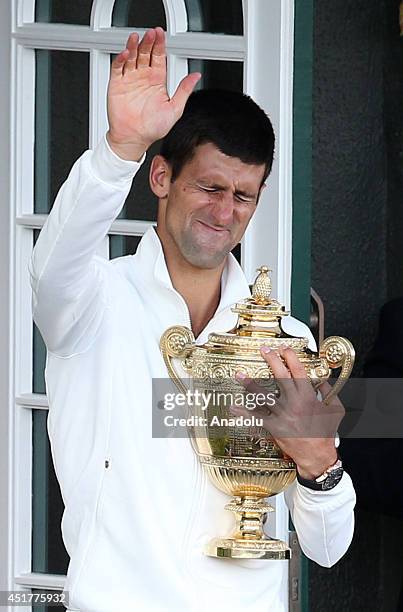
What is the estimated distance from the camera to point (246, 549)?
8.02 ft

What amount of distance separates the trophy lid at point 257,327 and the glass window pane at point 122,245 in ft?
2.69

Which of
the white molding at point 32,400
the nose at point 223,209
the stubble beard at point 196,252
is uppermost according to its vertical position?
the nose at point 223,209

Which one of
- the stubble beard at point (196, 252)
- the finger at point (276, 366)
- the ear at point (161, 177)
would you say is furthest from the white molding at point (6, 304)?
the finger at point (276, 366)

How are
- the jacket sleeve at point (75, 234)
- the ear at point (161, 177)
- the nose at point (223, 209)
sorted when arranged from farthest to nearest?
the ear at point (161, 177) → the nose at point (223, 209) → the jacket sleeve at point (75, 234)

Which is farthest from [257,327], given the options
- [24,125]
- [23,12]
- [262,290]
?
[23,12]

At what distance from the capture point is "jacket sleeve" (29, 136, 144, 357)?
7.24ft

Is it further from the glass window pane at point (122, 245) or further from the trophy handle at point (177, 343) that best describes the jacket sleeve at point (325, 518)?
the glass window pane at point (122, 245)

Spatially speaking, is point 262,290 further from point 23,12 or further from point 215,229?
point 23,12

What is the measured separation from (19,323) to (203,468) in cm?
104

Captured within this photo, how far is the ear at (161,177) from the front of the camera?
8.53 ft

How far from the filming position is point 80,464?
2459mm

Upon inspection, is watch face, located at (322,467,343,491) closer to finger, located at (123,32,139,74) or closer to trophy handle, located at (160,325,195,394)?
trophy handle, located at (160,325,195,394)

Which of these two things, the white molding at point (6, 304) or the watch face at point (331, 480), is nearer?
the watch face at point (331, 480)

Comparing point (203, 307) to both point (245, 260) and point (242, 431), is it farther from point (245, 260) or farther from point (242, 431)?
point (245, 260)
